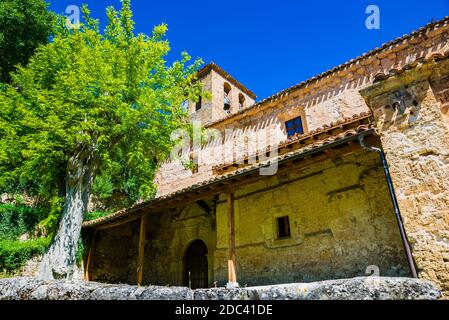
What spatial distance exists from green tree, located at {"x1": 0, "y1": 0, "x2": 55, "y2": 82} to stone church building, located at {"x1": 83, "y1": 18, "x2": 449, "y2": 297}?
1169 centimetres

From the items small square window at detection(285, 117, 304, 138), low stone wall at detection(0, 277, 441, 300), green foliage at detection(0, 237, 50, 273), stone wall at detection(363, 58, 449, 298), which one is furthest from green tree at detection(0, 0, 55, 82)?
stone wall at detection(363, 58, 449, 298)

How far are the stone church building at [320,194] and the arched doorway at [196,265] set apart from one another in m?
0.04

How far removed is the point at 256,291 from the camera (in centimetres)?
196

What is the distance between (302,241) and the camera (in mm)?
7883

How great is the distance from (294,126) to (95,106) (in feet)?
27.1

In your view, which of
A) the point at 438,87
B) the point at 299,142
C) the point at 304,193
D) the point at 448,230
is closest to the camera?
the point at 448,230

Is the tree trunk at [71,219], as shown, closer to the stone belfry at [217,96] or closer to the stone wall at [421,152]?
the stone wall at [421,152]

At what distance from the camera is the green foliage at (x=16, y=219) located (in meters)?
14.8

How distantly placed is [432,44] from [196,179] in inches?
501

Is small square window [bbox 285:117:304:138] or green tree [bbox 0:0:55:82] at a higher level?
green tree [bbox 0:0:55:82]

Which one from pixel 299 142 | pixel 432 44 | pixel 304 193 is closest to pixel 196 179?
pixel 299 142

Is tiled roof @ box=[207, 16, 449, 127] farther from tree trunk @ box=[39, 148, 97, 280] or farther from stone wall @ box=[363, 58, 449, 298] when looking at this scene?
tree trunk @ box=[39, 148, 97, 280]

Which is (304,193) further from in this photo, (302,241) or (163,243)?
(163,243)

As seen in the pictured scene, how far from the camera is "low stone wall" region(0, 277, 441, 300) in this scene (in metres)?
1.58
